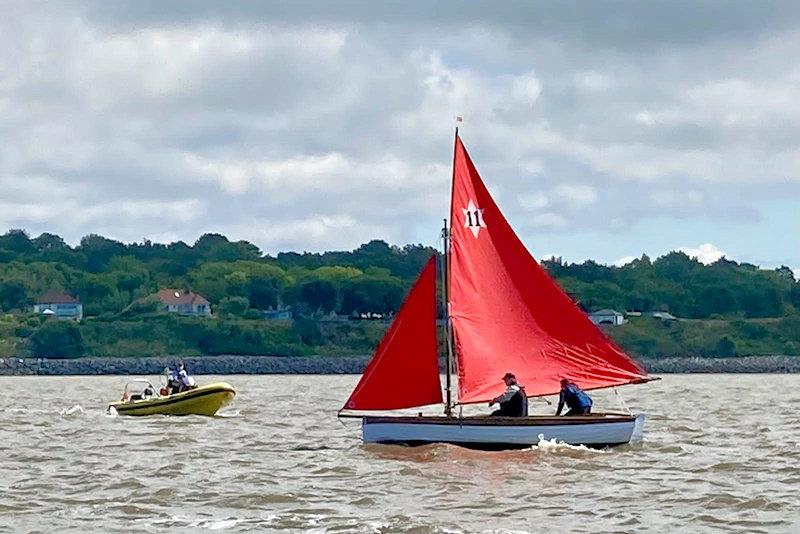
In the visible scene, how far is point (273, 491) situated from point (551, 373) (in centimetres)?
998

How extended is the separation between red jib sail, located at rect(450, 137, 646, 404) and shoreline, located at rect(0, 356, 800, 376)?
147055 mm

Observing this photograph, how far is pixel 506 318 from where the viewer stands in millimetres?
39938

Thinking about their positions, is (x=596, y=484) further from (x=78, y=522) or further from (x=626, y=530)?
(x=78, y=522)

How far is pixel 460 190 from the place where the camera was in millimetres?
40344

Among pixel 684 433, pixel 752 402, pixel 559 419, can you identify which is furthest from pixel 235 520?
pixel 752 402

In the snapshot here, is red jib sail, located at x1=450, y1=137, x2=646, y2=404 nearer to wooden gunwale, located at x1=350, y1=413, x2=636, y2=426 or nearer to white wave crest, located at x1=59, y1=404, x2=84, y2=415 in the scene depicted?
wooden gunwale, located at x1=350, y1=413, x2=636, y2=426

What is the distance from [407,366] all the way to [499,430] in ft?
9.32

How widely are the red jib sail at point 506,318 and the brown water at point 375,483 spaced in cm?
210

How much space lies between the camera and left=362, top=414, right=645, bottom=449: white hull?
37844mm

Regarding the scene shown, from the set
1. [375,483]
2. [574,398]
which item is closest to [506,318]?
[574,398]

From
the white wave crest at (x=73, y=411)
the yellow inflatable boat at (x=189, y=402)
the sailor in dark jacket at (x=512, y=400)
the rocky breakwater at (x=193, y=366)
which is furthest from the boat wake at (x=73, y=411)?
the rocky breakwater at (x=193, y=366)

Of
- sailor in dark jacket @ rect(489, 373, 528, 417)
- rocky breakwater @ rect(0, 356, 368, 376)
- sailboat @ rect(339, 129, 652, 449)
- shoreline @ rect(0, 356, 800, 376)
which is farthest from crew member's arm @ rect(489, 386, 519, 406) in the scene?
shoreline @ rect(0, 356, 800, 376)

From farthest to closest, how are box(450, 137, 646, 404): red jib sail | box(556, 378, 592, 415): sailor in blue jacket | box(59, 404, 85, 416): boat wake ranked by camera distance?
box(59, 404, 85, 416): boat wake, box(450, 137, 646, 404): red jib sail, box(556, 378, 592, 415): sailor in blue jacket

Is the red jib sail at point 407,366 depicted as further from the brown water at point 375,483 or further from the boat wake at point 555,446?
the boat wake at point 555,446
